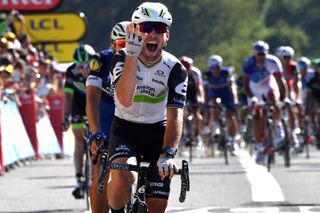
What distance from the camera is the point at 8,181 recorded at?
18.8m

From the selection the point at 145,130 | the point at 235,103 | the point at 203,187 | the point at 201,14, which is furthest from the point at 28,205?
the point at 201,14

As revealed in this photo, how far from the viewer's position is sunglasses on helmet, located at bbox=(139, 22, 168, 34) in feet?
29.3

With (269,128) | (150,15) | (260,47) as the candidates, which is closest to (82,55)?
(150,15)

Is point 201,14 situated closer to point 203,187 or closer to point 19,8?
point 19,8

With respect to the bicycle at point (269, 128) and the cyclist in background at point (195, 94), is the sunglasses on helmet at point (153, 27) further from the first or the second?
the cyclist in background at point (195, 94)

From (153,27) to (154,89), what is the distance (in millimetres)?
621

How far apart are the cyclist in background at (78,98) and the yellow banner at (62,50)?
73.3ft

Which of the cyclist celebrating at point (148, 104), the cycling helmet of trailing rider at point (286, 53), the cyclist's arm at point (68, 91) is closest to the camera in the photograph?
the cyclist celebrating at point (148, 104)

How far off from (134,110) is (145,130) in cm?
15

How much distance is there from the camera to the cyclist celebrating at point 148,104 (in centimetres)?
890

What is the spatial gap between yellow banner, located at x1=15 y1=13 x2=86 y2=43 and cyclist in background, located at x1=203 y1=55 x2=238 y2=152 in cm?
1066

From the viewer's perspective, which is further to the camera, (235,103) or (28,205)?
(235,103)

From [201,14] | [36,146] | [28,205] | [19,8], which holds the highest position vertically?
[201,14]

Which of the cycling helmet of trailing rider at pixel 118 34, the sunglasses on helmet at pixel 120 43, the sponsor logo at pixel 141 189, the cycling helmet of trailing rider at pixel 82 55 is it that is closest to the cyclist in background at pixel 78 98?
the cycling helmet of trailing rider at pixel 82 55
